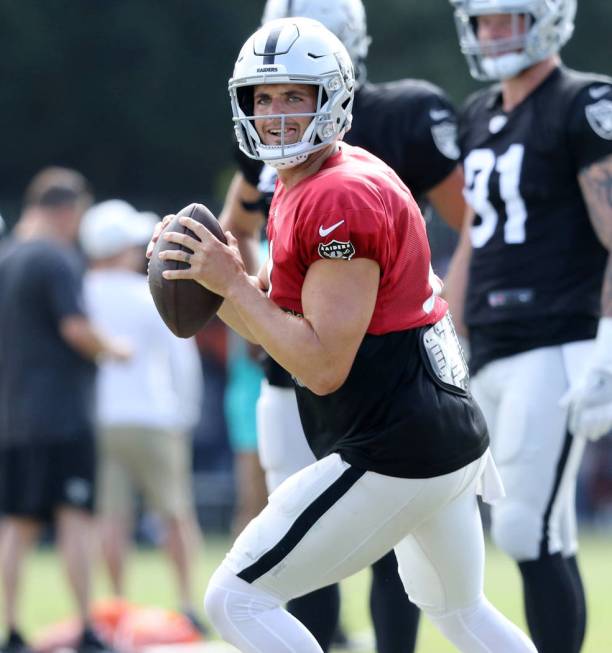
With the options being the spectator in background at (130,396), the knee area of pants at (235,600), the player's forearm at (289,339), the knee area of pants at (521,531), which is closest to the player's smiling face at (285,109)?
the player's forearm at (289,339)

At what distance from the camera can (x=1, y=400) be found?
7535mm

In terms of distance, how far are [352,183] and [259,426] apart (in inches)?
57.0

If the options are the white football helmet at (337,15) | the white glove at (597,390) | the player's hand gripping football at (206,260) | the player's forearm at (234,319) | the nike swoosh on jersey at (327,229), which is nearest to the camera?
the nike swoosh on jersey at (327,229)

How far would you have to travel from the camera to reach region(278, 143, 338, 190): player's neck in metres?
3.74

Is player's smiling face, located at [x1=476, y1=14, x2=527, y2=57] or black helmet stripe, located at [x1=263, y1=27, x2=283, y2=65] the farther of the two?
player's smiling face, located at [x1=476, y1=14, x2=527, y2=57]

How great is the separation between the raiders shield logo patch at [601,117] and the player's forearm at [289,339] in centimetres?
145

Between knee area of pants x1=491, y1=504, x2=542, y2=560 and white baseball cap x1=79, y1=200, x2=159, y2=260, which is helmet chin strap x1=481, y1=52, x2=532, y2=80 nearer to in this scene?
knee area of pants x1=491, y1=504, x2=542, y2=560

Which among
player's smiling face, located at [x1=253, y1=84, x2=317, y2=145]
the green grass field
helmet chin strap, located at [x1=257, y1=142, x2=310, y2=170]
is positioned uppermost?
player's smiling face, located at [x1=253, y1=84, x2=317, y2=145]

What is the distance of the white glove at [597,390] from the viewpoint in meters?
4.49

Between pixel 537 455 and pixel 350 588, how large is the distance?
4795mm

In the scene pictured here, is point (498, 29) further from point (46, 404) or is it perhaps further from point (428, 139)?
point (46, 404)

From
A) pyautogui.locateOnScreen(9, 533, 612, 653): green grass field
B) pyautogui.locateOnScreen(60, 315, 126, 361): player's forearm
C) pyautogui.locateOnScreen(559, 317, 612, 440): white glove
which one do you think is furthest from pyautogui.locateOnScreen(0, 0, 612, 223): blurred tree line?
pyautogui.locateOnScreen(559, 317, 612, 440): white glove

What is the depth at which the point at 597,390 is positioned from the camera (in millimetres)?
4484

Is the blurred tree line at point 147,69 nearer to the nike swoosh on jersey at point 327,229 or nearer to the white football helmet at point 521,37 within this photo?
the white football helmet at point 521,37
